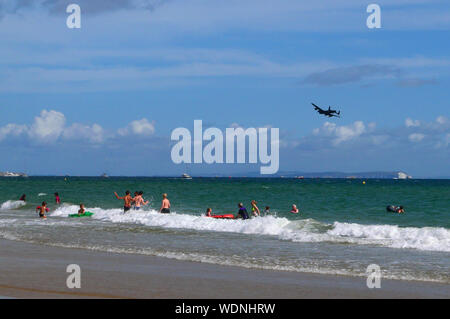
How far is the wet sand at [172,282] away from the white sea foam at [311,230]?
8.36 metres

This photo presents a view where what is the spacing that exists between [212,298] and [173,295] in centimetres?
75

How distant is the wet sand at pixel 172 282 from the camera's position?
11.2m

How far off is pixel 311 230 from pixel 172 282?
54.5 feet

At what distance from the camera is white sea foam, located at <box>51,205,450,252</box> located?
72.1 ft

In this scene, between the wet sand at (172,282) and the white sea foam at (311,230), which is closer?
the wet sand at (172,282)

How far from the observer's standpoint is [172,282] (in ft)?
41.0

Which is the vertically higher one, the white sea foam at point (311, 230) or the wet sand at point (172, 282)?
the white sea foam at point (311, 230)

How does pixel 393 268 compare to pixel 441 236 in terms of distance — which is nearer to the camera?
pixel 393 268

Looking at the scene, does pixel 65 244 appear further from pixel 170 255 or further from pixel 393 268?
pixel 393 268

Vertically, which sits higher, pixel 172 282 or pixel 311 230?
pixel 311 230

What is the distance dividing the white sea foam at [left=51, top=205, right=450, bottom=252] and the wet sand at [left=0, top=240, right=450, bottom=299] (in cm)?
836
